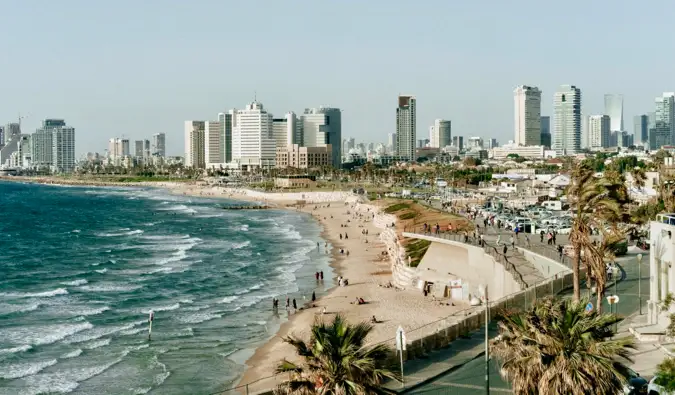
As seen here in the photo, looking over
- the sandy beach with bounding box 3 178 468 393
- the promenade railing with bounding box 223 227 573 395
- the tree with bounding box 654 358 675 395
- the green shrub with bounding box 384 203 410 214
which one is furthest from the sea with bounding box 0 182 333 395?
the tree with bounding box 654 358 675 395

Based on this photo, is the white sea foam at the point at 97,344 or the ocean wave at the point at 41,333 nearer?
the white sea foam at the point at 97,344

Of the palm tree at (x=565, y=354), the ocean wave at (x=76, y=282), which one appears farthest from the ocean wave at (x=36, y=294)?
the palm tree at (x=565, y=354)

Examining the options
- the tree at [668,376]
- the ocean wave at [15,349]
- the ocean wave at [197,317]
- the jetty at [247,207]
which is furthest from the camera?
the jetty at [247,207]

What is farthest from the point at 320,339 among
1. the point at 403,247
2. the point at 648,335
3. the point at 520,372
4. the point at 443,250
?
the point at 403,247

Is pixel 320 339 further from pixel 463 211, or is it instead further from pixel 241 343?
pixel 463 211

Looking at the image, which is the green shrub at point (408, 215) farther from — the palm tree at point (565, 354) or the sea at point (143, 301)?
the palm tree at point (565, 354)

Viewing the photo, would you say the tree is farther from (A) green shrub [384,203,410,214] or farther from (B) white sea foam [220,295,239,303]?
(A) green shrub [384,203,410,214]
